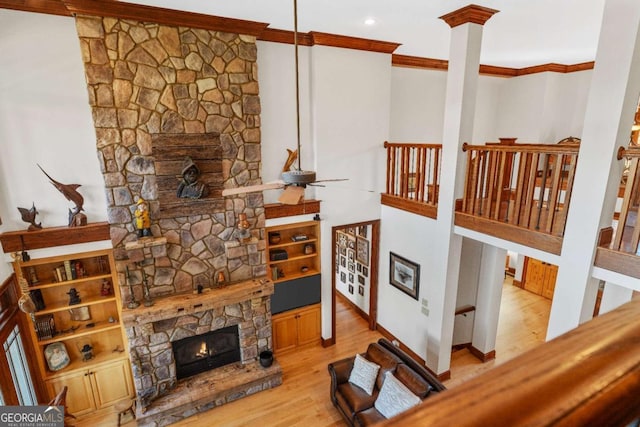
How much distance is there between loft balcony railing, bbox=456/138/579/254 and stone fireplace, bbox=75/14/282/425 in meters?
3.11

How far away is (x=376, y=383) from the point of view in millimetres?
4777

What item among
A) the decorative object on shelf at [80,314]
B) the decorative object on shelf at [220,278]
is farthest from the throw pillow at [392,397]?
the decorative object on shelf at [80,314]

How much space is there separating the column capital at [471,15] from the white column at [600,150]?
1373mm

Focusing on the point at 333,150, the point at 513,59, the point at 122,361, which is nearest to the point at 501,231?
the point at 333,150

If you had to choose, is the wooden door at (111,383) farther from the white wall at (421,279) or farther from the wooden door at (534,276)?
the wooden door at (534,276)

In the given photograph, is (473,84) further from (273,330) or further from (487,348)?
(273,330)

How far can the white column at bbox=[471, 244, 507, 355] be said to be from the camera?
5.66 m

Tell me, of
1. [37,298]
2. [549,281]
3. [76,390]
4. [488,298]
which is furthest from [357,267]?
[37,298]

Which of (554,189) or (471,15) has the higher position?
(471,15)

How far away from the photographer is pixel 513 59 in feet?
22.1

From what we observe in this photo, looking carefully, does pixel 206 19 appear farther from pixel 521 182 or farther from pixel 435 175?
pixel 521 182

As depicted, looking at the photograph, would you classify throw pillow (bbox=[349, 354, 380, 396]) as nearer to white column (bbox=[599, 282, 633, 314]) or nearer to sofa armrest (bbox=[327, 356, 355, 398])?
sofa armrest (bbox=[327, 356, 355, 398])

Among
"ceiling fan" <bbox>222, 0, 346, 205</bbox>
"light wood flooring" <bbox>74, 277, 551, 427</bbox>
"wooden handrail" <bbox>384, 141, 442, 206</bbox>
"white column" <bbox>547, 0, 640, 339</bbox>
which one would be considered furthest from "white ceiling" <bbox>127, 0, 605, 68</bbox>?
"light wood flooring" <bbox>74, 277, 551, 427</bbox>

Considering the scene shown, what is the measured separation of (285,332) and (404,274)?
2.37m
